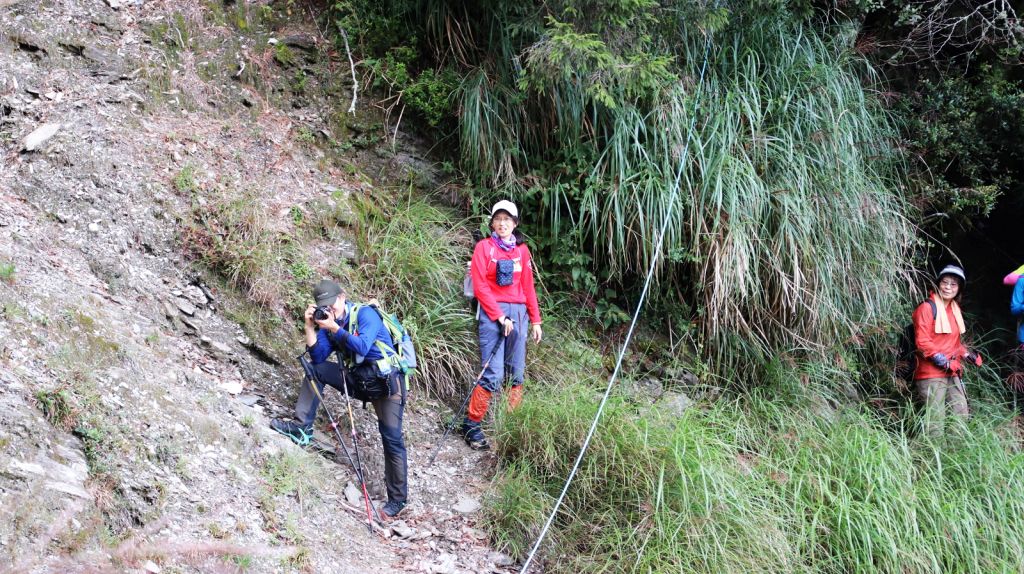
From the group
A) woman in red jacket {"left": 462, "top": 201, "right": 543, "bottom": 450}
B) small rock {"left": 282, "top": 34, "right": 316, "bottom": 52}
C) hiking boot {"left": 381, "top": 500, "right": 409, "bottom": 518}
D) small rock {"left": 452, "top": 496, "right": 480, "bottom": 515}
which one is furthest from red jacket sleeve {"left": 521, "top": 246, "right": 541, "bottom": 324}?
small rock {"left": 282, "top": 34, "right": 316, "bottom": 52}

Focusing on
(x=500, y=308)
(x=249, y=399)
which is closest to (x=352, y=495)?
(x=249, y=399)

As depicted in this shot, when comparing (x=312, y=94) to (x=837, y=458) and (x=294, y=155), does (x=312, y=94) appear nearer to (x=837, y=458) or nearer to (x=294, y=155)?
(x=294, y=155)

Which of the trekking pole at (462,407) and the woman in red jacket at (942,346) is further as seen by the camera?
the woman in red jacket at (942,346)

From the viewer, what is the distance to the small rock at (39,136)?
5.89m

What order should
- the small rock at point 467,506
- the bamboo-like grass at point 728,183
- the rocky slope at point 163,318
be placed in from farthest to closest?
the bamboo-like grass at point 728,183 < the small rock at point 467,506 < the rocky slope at point 163,318

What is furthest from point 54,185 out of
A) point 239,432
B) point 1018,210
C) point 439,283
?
point 1018,210

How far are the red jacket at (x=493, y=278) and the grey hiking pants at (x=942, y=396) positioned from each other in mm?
3599

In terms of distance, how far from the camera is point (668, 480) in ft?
17.5

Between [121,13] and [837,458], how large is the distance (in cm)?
701

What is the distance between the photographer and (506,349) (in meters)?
6.16

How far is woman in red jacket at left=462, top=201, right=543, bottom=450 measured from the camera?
→ 19.6ft

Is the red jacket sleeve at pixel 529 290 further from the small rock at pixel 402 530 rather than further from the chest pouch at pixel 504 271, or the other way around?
the small rock at pixel 402 530

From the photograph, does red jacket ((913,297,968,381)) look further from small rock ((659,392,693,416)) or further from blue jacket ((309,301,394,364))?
blue jacket ((309,301,394,364))

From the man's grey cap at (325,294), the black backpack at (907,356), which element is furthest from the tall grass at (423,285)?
the black backpack at (907,356)
